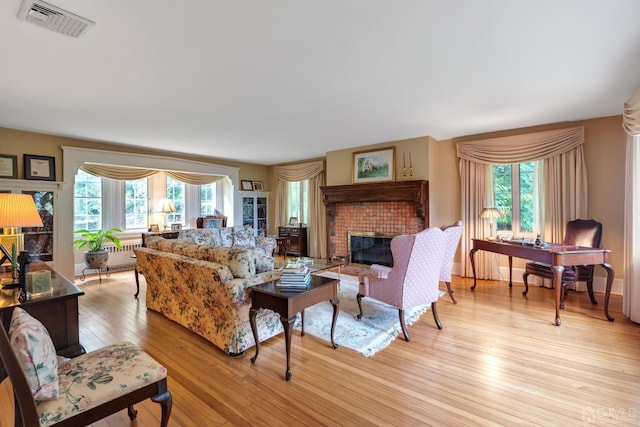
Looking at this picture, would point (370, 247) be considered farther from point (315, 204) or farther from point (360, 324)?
point (360, 324)

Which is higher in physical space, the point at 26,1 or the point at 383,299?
the point at 26,1

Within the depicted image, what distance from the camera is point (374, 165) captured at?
554 cm

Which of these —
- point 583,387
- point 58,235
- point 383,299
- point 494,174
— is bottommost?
point 583,387

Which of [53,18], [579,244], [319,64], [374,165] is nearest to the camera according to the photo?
[53,18]

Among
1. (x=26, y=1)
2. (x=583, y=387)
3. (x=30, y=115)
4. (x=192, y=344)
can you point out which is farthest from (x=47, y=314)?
(x=583, y=387)

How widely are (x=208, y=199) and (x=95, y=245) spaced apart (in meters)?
2.68

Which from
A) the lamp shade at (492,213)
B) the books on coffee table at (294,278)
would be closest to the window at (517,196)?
the lamp shade at (492,213)

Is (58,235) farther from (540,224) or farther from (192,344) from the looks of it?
(540,224)

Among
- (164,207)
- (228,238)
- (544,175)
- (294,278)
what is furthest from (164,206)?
(544,175)

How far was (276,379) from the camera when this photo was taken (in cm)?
216

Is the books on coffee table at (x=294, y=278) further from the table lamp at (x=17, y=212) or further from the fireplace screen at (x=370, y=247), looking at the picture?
the fireplace screen at (x=370, y=247)

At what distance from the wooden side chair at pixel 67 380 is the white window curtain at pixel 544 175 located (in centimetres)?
487

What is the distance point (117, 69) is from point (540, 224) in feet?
18.4

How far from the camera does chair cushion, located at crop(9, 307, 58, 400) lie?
1.14m
